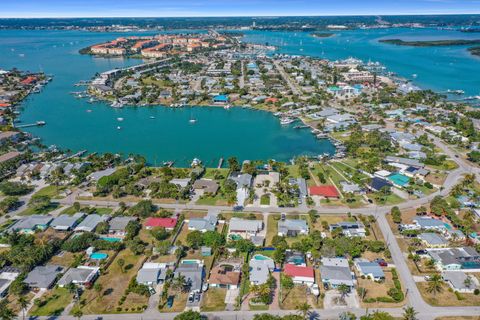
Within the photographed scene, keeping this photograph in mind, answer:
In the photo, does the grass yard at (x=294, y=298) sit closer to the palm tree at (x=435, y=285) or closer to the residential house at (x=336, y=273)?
the residential house at (x=336, y=273)

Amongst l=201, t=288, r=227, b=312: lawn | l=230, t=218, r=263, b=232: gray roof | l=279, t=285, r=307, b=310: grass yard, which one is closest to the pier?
l=230, t=218, r=263, b=232: gray roof

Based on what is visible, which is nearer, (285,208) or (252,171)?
(285,208)

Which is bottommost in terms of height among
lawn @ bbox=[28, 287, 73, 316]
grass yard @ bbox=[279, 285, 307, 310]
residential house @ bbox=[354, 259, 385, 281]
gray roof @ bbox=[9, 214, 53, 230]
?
grass yard @ bbox=[279, 285, 307, 310]

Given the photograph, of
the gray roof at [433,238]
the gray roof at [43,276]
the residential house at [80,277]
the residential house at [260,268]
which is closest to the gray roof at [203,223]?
the residential house at [260,268]

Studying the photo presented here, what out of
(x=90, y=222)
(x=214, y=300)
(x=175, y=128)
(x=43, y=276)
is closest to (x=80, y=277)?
(x=43, y=276)

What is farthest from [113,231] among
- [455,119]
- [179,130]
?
[455,119]

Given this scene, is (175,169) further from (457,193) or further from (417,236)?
(457,193)

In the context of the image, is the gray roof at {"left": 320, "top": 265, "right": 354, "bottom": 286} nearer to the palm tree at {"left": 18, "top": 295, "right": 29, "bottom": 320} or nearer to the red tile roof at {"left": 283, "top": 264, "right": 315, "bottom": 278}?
the red tile roof at {"left": 283, "top": 264, "right": 315, "bottom": 278}
